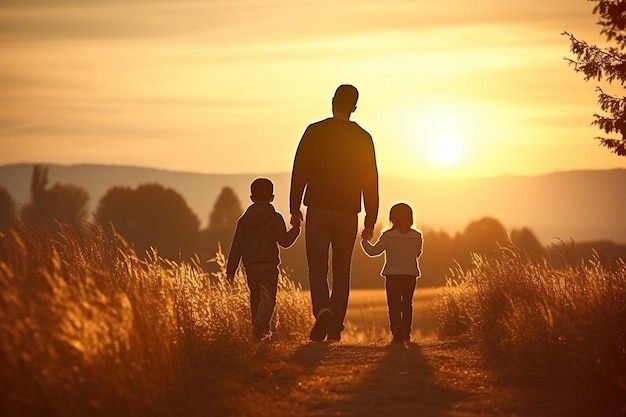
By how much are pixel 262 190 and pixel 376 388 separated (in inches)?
161

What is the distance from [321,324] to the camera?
43.4ft

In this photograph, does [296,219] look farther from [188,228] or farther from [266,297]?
[188,228]

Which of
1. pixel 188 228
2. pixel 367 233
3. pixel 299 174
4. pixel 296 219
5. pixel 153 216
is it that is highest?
pixel 153 216

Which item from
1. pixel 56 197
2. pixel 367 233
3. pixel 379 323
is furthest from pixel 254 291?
pixel 56 197

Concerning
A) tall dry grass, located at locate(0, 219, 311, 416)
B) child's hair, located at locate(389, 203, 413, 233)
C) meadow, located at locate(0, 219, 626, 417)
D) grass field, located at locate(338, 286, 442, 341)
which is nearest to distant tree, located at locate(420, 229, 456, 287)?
grass field, located at locate(338, 286, 442, 341)

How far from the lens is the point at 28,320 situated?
8.34 meters

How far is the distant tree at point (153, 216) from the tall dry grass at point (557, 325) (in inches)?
4255

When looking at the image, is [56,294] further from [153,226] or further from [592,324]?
[153,226]

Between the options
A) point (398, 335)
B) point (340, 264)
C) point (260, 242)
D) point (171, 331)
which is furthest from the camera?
point (398, 335)

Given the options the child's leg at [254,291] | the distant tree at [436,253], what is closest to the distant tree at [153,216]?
the distant tree at [436,253]

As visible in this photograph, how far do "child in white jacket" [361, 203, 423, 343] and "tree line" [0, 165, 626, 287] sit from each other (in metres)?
71.6

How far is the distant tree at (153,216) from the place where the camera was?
124 m

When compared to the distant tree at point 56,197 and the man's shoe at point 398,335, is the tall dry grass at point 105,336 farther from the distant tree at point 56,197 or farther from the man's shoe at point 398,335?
the distant tree at point 56,197

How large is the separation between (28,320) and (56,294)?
1068 mm
